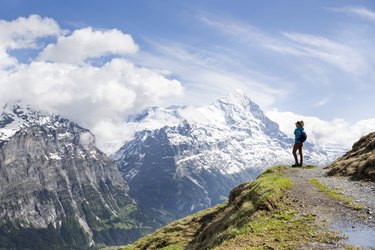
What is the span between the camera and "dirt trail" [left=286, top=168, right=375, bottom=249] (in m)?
24.1

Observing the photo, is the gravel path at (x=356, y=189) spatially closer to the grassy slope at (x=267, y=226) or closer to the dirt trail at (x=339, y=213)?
the dirt trail at (x=339, y=213)

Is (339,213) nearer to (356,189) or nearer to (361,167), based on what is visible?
(356,189)

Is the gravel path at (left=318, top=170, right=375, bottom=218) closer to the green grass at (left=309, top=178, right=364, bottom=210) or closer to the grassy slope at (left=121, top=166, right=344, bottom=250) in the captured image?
the green grass at (left=309, top=178, right=364, bottom=210)

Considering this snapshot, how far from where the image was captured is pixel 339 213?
3016 cm

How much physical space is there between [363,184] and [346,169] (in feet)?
35.9

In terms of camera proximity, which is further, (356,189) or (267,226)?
(356,189)

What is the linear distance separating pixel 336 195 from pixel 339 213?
19.0 feet

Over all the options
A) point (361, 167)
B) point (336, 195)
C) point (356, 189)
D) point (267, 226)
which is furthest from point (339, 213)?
point (361, 167)

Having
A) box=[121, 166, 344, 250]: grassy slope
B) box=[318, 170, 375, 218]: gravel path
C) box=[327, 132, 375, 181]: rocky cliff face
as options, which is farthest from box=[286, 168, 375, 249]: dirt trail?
→ box=[327, 132, 375, 181]: rocky cliff face

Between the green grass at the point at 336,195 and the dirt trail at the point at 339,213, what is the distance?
1.12ft

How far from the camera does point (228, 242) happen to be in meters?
26.2

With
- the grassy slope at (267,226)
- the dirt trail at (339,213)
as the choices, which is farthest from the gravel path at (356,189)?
the grassy slope at (267,226)

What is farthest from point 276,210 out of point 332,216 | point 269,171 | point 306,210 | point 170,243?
point 269,171

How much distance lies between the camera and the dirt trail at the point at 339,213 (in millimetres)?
24141
